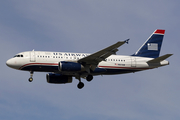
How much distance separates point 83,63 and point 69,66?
2140 mm

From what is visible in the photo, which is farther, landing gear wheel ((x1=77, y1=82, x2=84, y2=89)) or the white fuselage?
landing gear wheel ((x1=77, y1=82, x2=84, y2=89))

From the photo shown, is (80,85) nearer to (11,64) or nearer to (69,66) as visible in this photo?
(69,66)

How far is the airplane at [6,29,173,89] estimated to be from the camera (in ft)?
136

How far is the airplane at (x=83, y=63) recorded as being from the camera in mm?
41344

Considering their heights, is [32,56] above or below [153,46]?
below

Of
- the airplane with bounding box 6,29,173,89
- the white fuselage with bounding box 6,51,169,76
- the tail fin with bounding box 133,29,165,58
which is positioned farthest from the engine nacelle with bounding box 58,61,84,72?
the tail fin with bounding box 133,29,165,58

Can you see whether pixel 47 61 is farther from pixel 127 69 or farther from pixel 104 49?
pixel 127 69

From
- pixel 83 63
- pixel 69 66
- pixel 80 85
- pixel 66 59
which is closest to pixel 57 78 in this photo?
pixel 80 85

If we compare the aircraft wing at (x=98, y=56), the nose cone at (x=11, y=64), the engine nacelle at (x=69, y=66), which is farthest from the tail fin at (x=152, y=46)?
the nose cone at (x=11, y=64)

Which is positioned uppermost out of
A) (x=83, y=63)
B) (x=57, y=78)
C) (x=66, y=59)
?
(x=66, y=59)

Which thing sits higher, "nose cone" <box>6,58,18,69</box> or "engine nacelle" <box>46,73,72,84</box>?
"nose cone" <box>6,58,18,69</box>

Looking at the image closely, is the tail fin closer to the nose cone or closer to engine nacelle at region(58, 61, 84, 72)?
engine nacelle at region(58, 61, 84, 72)

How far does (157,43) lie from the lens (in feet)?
164

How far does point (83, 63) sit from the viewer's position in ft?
139
